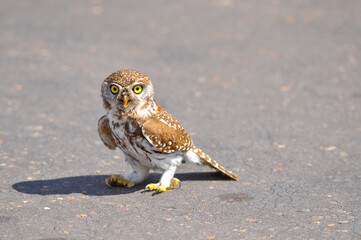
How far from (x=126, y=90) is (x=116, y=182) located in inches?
41.8

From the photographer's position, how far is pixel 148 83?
17.5ft

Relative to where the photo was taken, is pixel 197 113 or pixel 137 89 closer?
pixel 137 89

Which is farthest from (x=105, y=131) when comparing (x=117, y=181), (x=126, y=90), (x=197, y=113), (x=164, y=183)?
(x=197, y=113)

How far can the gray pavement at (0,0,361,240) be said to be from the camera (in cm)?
499

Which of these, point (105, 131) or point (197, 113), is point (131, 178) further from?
point (197, 113)

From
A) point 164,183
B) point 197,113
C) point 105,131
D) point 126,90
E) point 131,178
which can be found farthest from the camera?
point 197,113

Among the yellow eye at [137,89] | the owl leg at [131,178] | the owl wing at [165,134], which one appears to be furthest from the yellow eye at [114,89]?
the owl leg at [131,178]

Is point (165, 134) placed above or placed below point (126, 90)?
below

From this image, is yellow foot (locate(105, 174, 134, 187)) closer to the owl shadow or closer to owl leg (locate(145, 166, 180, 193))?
the owl shadow

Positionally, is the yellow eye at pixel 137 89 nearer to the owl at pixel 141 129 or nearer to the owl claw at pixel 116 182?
the owl at pixel 141 129

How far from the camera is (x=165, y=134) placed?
17.6 ft

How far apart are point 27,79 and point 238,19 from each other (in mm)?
4997

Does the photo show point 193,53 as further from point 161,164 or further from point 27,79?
point 161,164

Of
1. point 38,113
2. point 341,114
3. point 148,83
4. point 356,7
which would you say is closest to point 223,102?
point 341,114
